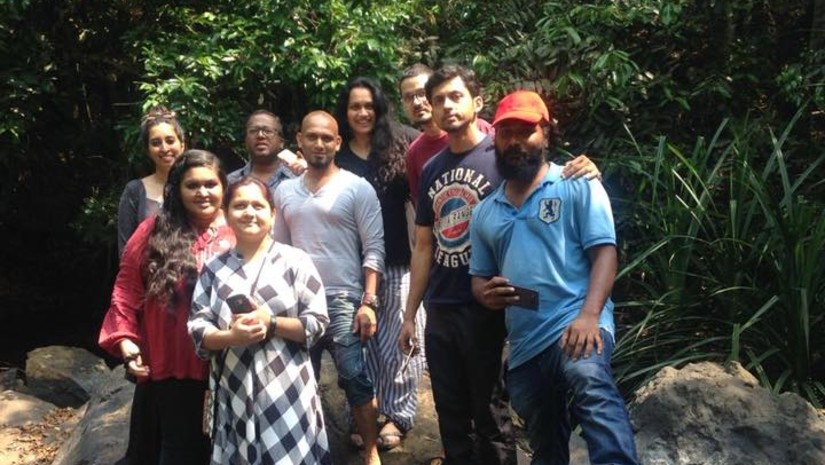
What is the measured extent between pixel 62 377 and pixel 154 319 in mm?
5016

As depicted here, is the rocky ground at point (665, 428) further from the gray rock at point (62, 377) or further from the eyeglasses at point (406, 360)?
the gray rock at point (62, 377)

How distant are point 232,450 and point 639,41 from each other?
456 centimetres

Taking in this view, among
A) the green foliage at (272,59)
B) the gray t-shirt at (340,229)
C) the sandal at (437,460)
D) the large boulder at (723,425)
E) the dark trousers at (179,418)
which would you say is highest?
the green foliage at (272,59)

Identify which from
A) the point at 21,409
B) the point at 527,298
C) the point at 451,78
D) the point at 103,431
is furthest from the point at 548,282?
the point at 21,409

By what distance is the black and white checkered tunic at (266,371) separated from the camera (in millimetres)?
3689

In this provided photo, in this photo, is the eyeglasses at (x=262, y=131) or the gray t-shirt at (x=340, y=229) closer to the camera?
the gray t-shirt at (x=340, y=229)

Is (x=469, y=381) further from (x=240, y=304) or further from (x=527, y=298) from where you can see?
(x=240, y=304)

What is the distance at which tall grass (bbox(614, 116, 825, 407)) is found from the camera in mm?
5082

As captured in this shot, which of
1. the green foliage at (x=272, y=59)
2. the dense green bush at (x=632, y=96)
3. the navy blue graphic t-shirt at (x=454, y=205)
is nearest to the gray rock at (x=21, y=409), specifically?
the dense green bush at (x=632, y=96)

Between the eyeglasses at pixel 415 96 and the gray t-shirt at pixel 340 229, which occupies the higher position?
the eyeglasses at pixel 415 96

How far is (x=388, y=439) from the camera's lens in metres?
4.74

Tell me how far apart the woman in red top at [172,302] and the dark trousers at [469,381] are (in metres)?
0.94

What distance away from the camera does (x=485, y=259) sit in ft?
11.7

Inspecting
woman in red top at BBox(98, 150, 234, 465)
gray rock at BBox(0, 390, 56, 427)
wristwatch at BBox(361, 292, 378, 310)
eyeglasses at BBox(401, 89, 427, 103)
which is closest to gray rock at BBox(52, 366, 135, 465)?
gray rock at BBox(0, 390, 56, 427)
